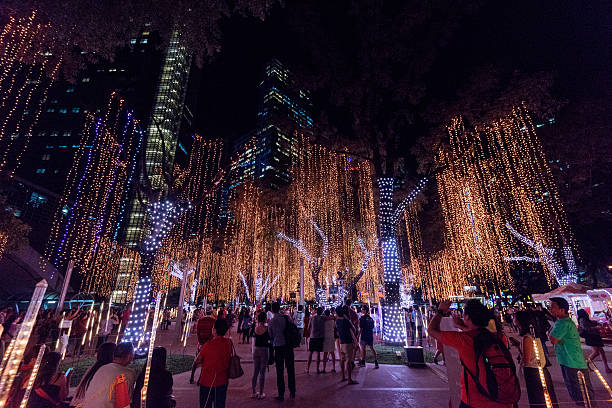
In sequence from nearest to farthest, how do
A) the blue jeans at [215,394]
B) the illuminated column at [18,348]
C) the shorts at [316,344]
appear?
1. the illuminated column at [18,348]
2. the blue jeans at [215,394]
3. the shorts at [316,344]

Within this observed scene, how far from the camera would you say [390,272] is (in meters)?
11.6

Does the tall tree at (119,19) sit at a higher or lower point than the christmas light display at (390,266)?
higher

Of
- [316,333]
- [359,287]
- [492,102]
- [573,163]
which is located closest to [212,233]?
[359,287]

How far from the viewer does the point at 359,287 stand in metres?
→ 35.2

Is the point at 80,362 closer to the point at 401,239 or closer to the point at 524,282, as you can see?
the point at 401,239

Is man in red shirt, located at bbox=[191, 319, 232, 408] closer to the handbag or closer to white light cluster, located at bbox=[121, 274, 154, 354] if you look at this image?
the handbag

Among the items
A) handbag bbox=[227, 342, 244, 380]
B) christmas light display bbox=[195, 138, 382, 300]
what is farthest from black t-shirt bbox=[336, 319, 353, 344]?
christmas light display bbox=[195, 138, 382, 300]

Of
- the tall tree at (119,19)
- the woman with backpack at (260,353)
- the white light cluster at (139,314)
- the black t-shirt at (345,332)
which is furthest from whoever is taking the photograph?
the white light cluster at (139,314)

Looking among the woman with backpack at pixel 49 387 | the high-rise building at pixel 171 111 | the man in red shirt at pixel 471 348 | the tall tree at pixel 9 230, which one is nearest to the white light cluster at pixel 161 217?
the woman with backpack at pixel 49 387

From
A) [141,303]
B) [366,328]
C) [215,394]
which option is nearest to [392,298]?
[366,328]

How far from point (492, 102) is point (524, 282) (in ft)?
122

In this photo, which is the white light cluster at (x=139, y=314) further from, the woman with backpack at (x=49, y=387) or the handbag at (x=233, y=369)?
the handbag at (x=233, y=369)

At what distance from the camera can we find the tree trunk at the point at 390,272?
36.7 feet

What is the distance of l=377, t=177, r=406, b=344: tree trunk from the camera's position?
36.7 feet
